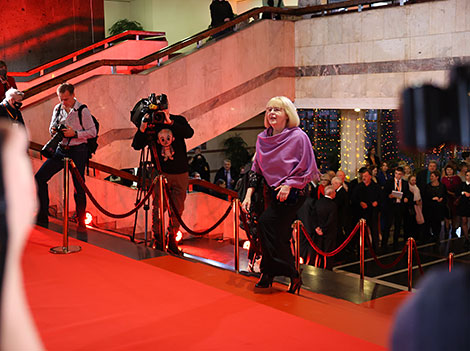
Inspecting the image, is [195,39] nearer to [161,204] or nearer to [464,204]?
[464,204]

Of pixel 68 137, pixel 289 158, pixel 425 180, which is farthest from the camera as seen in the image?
pixel 425 180

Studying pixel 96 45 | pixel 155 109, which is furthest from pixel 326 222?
pixel 96 45

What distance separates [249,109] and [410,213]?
3832 millimetres

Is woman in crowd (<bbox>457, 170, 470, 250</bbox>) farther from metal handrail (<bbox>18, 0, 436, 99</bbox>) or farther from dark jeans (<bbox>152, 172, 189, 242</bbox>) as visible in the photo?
dark jeans (<bbox>152, 172, 189, 242</bbox>)

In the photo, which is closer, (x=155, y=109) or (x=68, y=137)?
(x=155, y=109)

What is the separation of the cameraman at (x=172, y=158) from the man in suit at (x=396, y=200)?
4951mm

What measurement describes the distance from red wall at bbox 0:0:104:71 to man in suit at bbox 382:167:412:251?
8462 mm

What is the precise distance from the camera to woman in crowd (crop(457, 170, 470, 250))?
1047cm

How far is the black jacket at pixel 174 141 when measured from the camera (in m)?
6.39

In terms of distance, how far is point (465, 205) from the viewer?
34.5 ft

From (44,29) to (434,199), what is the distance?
31.3 ft

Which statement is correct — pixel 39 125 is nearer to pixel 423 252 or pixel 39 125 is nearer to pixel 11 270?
pixel 423 252

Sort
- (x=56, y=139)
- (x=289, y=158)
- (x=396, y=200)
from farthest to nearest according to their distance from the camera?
(x=396, y=200) < (x=56, y=139) < (x=289, y=158)

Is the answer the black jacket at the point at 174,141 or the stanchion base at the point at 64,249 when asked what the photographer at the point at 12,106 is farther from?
the stanchion base at the point at 64,249
